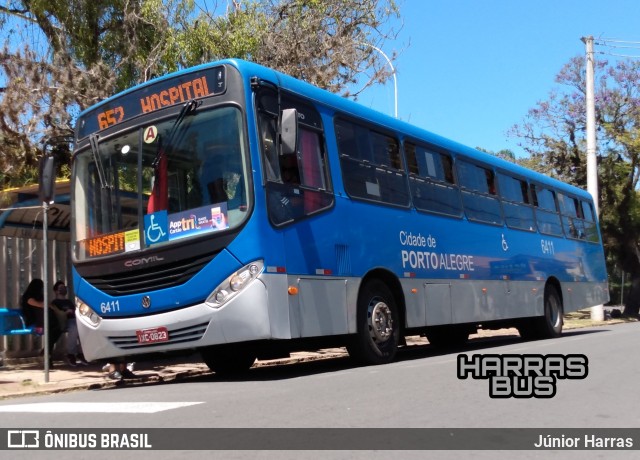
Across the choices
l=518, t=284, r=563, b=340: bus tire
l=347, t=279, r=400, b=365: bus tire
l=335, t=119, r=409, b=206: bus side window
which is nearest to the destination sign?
l=335, t=119, r=409, b=206: bus side window

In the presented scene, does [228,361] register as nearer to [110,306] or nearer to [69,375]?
[110,306]

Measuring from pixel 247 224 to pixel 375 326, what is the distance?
108 inches

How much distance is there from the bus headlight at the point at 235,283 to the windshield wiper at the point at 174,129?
66.5 inches

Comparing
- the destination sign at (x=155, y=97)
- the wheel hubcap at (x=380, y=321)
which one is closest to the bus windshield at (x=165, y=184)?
the destination sign at (x=155, y=97)

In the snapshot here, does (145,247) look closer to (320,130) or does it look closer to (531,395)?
(320,130)

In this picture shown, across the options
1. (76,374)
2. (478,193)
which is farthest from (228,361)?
(478,193)

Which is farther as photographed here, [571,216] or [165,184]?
[571,216]

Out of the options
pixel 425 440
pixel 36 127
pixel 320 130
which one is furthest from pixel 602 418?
pixel 36 127

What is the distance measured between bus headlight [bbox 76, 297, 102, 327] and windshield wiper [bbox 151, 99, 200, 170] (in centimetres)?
195

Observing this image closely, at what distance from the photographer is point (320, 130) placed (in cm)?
960

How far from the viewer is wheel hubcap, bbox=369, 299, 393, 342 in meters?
9.89

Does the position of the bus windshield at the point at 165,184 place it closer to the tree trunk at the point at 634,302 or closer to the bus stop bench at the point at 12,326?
the bus stop bench at the point at 12,326

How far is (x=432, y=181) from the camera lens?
12125 mm

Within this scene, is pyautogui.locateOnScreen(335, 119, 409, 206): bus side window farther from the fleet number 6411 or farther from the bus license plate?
the fleet number 6411
